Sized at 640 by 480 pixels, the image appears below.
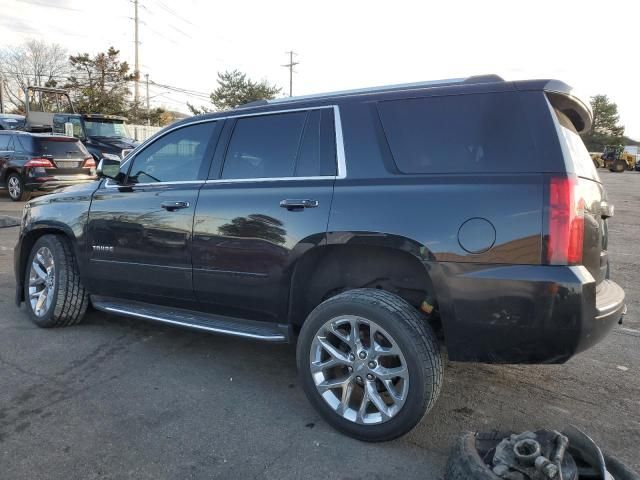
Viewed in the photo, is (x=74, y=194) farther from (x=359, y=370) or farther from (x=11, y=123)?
(x=11, y=123)

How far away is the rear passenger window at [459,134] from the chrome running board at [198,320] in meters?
1.33

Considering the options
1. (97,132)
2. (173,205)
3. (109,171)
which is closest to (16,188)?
(97,132)

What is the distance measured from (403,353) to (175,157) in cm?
242

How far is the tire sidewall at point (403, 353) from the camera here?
272 cm

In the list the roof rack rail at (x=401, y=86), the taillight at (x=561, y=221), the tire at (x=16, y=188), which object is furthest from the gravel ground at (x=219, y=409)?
the tire at (x=16, y=188)

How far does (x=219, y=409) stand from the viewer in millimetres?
3270

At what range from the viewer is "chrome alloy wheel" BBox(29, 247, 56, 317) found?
462 centimetres

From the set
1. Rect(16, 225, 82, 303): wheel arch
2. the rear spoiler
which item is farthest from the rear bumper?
Rect(16, 225, 82, 303): wheel arch

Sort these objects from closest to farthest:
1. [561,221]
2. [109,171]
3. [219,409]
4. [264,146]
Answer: [561,221], [219,409], [264,146], [109,171]

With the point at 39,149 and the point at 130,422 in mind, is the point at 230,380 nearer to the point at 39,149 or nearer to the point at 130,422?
the point at 130,422

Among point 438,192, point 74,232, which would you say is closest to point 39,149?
point 74,232

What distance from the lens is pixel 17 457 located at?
8.93 feet

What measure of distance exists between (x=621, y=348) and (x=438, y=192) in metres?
2.58

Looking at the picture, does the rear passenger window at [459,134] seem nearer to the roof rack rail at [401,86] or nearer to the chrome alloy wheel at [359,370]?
the roof rack rail at [401,86]
